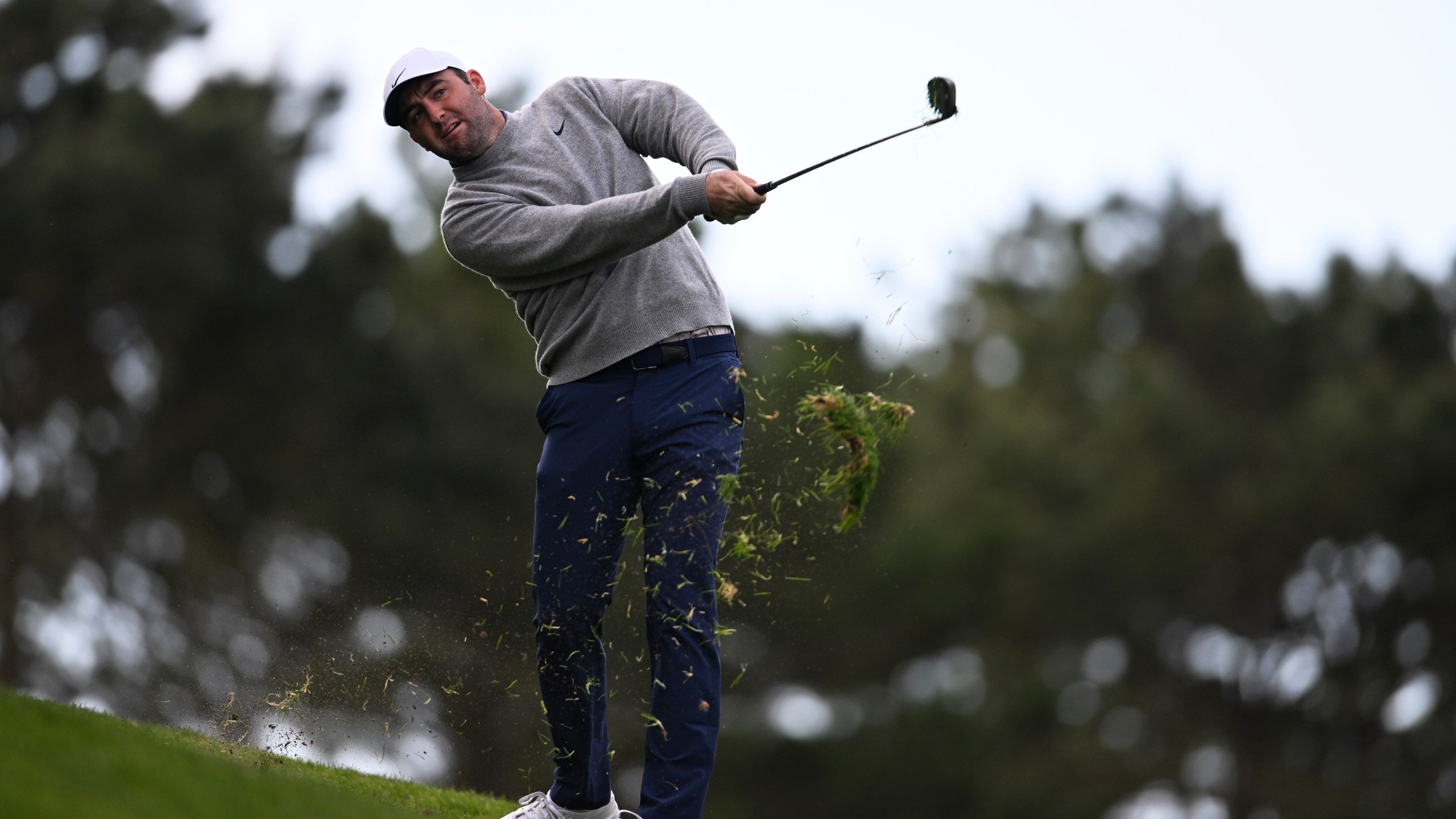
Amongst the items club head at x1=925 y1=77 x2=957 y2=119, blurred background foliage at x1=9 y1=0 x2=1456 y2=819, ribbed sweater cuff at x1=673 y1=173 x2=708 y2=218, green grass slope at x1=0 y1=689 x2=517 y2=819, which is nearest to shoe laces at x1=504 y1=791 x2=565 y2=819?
green grass slope at x1=0 y1=689 x2=517 y2=819

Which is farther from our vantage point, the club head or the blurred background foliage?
the blurred background foliage

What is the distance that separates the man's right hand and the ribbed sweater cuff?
0.01 meters

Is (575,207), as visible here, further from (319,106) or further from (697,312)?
(319,106)

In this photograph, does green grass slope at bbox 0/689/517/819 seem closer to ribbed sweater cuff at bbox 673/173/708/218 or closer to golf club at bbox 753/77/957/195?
ribbed sweater cuff at bbox 673/173/708/218

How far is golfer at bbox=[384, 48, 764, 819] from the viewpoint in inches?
179

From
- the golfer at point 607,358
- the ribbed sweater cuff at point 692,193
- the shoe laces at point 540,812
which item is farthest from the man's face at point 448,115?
the shoe laces at point 540,812

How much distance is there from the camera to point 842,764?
19.2 meters

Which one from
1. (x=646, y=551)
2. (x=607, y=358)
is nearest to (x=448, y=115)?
(x=607, y=358)

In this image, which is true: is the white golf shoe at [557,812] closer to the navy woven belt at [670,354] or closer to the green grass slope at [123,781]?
the green grass slope at [123,781]

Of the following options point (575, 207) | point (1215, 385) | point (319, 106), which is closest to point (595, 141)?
point (575, 207)

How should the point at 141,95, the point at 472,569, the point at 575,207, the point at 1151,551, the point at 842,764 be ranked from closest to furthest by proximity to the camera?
the point at 575,207
the point at 472,569
the point at 141,95
the point at 842,764
the point at 1151,551

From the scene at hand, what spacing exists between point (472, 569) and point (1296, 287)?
13329mm

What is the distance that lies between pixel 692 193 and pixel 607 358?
0.66 metres

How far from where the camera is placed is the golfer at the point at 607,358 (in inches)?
179
